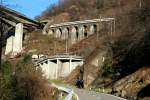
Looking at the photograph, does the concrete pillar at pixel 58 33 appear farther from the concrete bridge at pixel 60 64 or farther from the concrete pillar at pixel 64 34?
the concrete bridge at pixel 60 64

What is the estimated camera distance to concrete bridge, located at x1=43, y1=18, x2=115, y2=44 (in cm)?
10803

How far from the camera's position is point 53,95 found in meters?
41.4

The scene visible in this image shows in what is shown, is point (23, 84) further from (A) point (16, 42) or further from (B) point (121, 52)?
(A) point (16, 42)

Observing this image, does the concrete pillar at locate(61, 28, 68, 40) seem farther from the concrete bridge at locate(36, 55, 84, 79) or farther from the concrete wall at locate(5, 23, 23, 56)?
the concrete bridge at locate(36, 55, 84, 79)

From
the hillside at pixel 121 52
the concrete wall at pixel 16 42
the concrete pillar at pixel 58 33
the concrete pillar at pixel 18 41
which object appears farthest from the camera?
the concrete pillar at pixel 58 33

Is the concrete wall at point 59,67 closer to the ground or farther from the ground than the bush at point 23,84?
closer to the ground

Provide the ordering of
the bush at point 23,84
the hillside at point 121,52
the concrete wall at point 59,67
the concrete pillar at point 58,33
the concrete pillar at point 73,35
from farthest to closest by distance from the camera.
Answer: the concrete pillar at point 58,33, the concrete pillar at point 73,35, the concrete wall at point 59,67, the hillside at point 121,52, the bush at point 23,84

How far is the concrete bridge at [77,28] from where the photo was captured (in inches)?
4253

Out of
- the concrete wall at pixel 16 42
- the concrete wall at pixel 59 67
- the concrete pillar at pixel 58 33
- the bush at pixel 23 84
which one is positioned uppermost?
the bush at pixel 23 84

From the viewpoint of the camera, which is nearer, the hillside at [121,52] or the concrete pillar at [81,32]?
the hillside at [121,52]

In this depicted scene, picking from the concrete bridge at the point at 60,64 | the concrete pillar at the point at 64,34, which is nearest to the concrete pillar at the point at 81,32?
the concrete pillar at the point at 64,34

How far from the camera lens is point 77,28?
11688 cm

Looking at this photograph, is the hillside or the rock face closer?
the rock face

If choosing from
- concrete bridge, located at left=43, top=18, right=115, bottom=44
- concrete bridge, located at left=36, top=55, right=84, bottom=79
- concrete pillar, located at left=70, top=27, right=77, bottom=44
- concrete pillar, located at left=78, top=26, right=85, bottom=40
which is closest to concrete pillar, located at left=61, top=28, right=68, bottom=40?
concrete bridge, located at left=43, top=18, right=115, bottom=44
